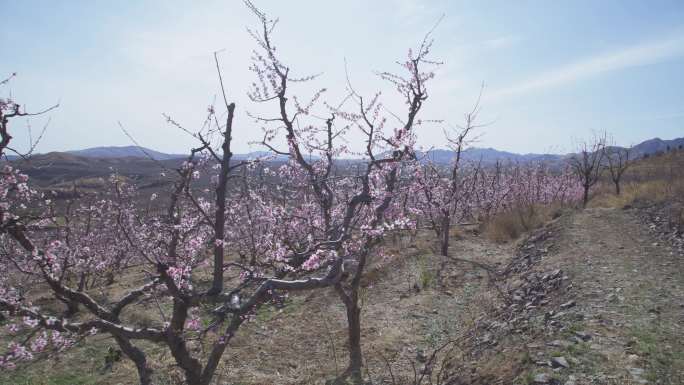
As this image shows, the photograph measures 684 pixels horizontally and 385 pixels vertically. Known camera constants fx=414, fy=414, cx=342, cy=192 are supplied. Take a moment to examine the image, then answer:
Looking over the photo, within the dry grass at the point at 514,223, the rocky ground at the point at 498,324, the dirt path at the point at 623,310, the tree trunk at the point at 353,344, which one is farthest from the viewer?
the dry grass at the point at 514,223

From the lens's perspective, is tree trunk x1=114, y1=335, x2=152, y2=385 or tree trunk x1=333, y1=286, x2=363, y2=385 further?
tree trunk x1=333, y1=286, x2=363, y2=385

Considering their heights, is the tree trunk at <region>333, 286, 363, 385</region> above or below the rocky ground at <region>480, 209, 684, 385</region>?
below

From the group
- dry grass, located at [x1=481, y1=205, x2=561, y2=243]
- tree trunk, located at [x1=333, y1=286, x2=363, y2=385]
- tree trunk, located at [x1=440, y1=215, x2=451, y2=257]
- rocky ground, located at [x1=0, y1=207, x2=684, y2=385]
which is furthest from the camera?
dry grass, located at [x1=481, y1=205, x2=561, y2=243]

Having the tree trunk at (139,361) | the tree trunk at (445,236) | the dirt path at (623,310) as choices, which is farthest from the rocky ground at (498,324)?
the tree trunk at (139,361)

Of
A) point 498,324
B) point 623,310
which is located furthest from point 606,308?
point 498,324

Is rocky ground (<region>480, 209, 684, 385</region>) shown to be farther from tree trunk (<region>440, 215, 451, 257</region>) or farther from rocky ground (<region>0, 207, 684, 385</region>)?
tree trunk (<region>440, 215, 451, 257</region>)

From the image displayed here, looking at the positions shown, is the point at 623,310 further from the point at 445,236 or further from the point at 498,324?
the point at 445,236

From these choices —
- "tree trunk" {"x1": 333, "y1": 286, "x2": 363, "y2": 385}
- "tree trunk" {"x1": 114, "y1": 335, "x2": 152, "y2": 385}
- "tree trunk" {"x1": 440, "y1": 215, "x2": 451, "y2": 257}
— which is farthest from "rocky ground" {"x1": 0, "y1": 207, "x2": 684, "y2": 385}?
"tree trunk" {"x1": 114, "y1": 335, "x2": 152, "y2": 385}

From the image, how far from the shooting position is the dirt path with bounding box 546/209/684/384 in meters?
4.68

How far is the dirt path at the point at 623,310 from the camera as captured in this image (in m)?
4.68

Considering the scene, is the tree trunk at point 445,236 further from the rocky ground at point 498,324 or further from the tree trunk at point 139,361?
the tree trunk at point 139,361

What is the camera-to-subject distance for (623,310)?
250 inches

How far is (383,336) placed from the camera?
843cm

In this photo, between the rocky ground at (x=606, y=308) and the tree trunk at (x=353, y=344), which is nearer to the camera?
the rocky ground at (x=606, y=308)
